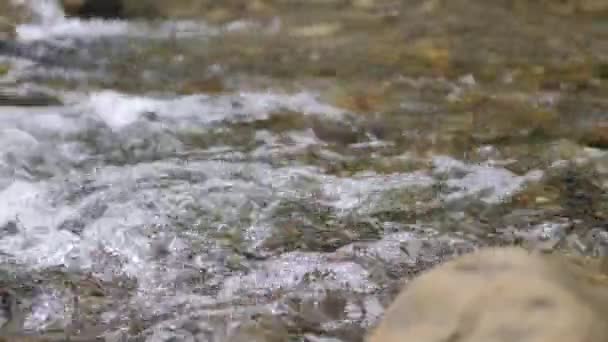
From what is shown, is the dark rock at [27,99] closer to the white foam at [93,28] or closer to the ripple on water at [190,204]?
the ripple on water at [190,204]

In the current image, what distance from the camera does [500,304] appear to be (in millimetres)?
1861

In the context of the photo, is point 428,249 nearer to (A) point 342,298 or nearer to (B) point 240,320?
(A) point 342,298

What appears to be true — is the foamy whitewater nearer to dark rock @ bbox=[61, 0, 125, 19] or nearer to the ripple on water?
the ripple on water

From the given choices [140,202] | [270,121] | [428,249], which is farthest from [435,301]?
[270,121]

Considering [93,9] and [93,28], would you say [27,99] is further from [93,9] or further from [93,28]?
[93,9]

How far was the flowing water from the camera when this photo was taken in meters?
2.77

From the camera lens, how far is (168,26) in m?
5.37

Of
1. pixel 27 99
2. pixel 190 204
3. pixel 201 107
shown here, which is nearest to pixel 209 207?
pixel 190 204

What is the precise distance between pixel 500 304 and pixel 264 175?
185cm

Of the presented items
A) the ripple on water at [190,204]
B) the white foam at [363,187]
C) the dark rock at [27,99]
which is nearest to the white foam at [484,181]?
the ripple on water at [190,204]

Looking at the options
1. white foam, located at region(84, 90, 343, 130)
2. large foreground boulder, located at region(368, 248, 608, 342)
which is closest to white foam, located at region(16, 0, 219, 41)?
white foam, located at region(84, 90, 343, 130)

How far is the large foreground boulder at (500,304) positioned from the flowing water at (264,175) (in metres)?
0.61

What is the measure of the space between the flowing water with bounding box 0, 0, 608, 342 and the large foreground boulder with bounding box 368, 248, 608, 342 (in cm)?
61

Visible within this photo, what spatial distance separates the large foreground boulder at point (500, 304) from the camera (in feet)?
5.82
